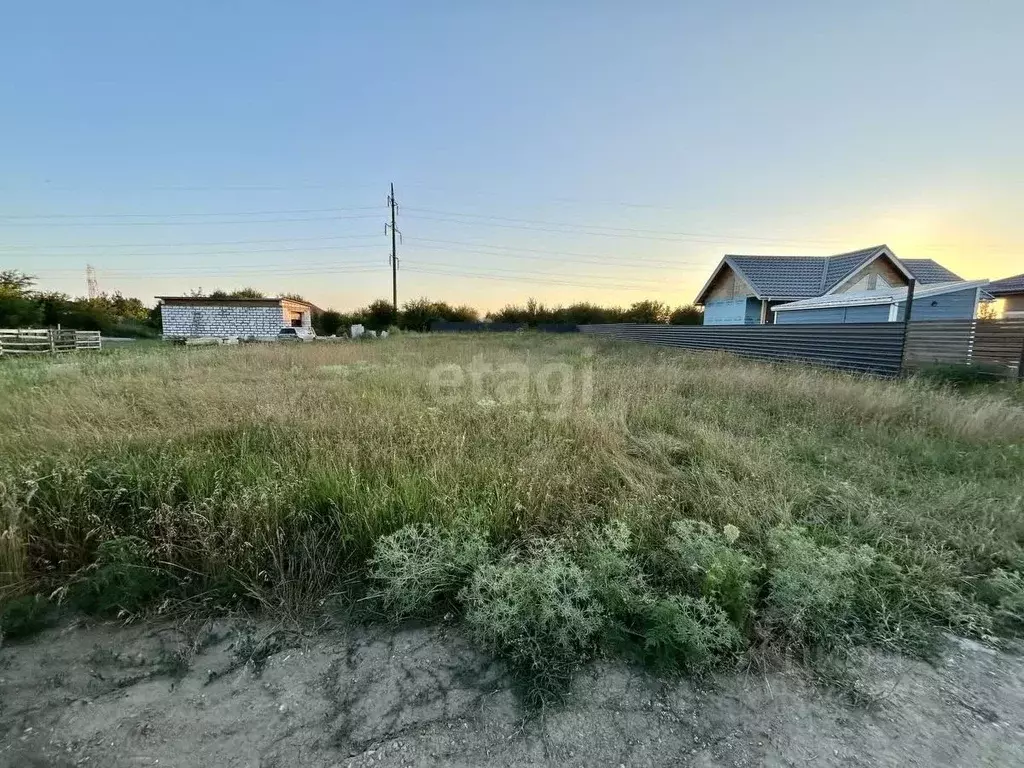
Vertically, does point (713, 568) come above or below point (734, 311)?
below

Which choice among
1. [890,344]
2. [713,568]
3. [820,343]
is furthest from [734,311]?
[713,568]

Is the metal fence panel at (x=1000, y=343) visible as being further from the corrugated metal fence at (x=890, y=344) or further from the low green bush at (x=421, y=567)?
the low green bush at (x=421, y=567)

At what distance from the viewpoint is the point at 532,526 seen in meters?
2.28

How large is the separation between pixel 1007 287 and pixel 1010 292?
2.21ft

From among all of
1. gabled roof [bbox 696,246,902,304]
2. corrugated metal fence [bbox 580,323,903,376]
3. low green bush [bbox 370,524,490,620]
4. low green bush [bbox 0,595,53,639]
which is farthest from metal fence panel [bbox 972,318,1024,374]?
gabled roof [bbox 696,246,902,304]

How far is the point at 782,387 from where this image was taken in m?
6.14

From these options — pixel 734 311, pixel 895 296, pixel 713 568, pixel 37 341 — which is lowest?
pixel 713 568

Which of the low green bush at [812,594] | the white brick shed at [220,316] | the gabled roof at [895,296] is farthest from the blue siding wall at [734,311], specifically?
the white brick shed at [220,316]

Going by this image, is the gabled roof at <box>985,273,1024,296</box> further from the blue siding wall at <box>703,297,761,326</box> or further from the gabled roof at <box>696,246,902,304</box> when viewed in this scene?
the blue siding wall at <box>703,297,761,326</box>

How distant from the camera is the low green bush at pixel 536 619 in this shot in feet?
4.83

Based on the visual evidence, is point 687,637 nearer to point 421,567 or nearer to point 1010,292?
point 421,567

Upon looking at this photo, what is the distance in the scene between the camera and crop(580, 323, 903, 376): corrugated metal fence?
26.8 feet

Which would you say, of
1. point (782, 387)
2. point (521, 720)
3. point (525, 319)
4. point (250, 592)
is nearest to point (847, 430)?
point (782, 387)

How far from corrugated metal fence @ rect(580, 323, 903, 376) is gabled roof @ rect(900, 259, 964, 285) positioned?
13663 mm
